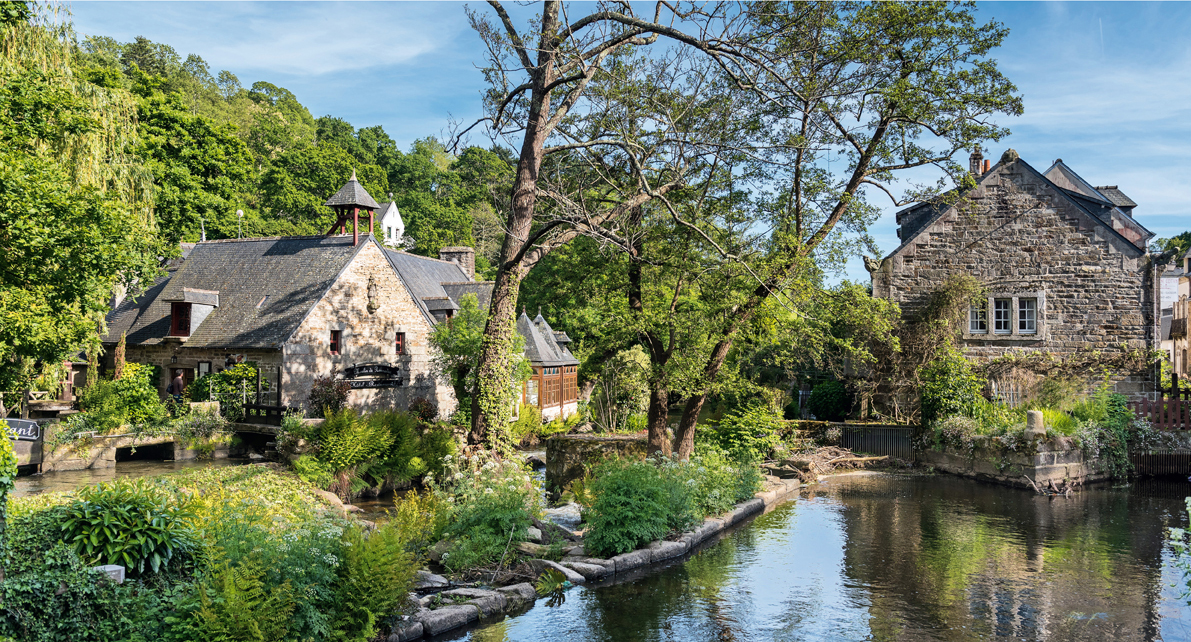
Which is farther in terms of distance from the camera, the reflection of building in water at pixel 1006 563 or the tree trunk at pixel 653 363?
the tree trunk at pixel 653 363

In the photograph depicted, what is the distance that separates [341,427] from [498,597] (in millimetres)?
8674

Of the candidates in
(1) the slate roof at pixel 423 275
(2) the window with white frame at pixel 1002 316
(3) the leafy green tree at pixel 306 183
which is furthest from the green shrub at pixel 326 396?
(3) the leafy green tree at pixel 306 183

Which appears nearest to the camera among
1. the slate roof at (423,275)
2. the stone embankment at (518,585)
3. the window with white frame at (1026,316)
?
the stone embankment at (518,585)

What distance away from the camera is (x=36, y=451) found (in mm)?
16078

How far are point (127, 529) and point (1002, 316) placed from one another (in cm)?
2078

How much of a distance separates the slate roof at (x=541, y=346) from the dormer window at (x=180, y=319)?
10059mm

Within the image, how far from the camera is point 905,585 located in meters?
8.52

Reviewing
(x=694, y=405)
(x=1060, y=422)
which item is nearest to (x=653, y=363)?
(x=694, y=405)

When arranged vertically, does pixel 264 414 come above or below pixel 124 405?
below

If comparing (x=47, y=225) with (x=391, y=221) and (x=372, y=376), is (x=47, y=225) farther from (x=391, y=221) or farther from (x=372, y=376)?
(x=391, y=221)

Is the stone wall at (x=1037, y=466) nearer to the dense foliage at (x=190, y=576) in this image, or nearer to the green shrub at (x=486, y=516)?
the green shrub at (x=486, y=516)

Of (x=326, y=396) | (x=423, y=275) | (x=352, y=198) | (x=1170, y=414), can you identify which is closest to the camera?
(x=1170, y=414)

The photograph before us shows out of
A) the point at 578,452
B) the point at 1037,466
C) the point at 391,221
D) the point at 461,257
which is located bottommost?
the point at 1037,466

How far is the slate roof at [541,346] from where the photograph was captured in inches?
954
